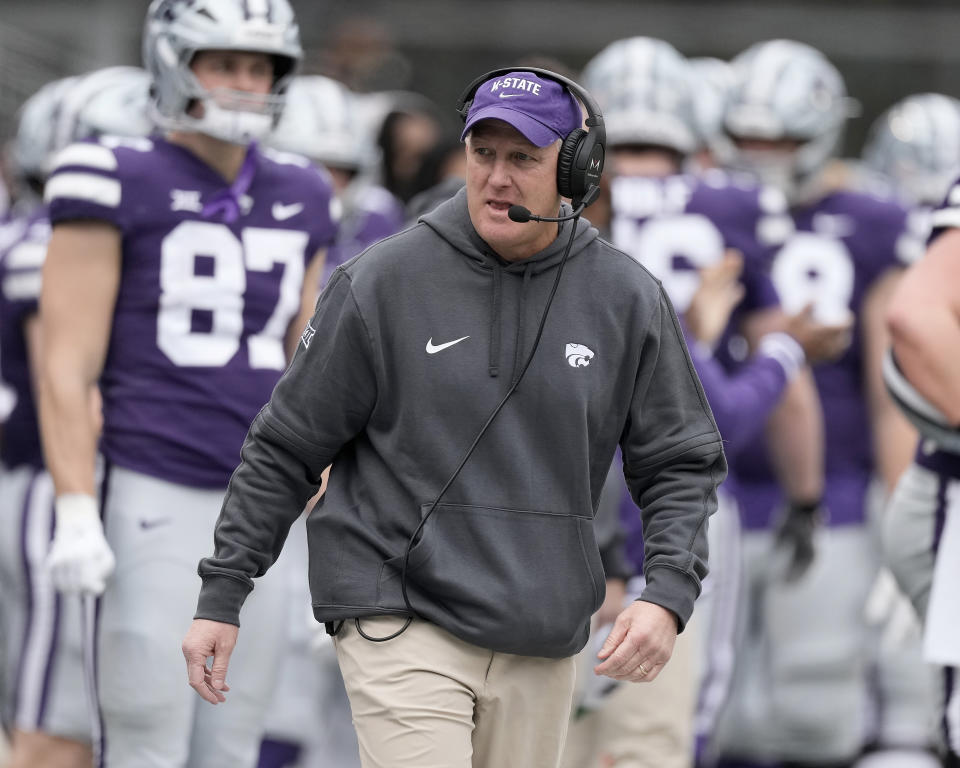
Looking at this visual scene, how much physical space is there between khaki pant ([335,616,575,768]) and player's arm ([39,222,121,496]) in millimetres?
1179

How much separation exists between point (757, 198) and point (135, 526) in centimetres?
266

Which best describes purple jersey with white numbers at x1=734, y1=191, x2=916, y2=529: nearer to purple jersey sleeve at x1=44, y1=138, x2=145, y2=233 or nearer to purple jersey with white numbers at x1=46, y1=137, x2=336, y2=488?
purple jersey with white numbers at x1=46, y1=137, x2=336, y2=488

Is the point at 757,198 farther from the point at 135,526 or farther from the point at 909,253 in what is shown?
the point at 135,526

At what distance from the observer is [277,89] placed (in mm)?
4801

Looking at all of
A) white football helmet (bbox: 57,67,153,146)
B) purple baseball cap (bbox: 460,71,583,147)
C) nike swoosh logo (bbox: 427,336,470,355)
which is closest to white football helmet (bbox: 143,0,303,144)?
white football helmet (bbox: 57,67,153,146)

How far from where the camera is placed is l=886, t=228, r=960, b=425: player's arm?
13.5 feet

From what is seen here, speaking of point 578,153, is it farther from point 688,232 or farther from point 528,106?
point 688,232

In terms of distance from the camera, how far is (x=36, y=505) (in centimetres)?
530

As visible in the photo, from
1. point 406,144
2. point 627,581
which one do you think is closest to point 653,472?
point 627,581

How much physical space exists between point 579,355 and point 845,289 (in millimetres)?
3541

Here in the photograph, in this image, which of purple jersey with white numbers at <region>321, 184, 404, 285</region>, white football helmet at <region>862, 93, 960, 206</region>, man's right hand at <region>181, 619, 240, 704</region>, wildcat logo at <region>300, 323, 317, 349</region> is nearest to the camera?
man's right hand at <region>181, 619, 240, 704</region>

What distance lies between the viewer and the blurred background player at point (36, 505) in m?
4.96

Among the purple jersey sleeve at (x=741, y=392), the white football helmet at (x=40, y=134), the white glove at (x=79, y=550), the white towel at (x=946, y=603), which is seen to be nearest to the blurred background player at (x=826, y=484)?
the purple jersey sleeve at (x=741, y=392)

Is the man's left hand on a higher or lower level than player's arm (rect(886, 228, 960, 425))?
lower
